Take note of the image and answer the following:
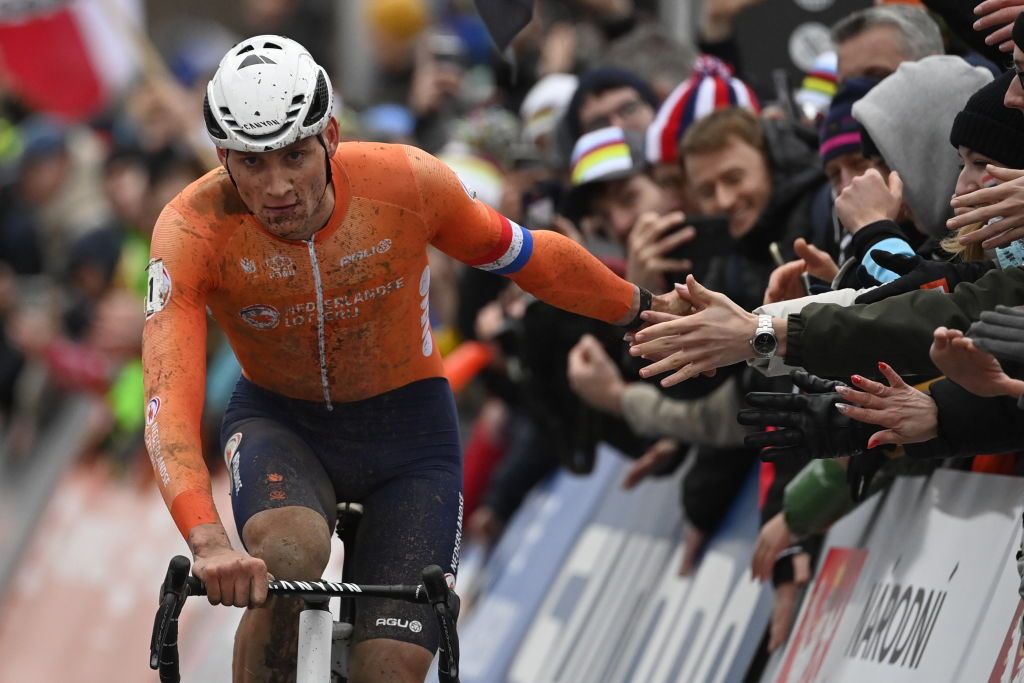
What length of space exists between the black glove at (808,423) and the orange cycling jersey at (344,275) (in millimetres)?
983

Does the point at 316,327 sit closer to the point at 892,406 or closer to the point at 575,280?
the point at 575,280

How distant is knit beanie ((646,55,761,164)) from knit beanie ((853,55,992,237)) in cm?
212

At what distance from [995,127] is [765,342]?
0.96 meters

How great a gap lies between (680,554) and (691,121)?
6.82 ft

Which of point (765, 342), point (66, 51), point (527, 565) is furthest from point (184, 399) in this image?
point (66, 51)

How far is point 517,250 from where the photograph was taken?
6.80 meters

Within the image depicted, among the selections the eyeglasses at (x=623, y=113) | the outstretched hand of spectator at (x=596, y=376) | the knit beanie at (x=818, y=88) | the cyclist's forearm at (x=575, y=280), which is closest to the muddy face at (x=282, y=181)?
the cyclist's forearm at (x=575, y=280)

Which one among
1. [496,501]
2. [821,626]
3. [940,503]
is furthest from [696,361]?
[496,501]

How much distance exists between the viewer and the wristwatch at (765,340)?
5.98m

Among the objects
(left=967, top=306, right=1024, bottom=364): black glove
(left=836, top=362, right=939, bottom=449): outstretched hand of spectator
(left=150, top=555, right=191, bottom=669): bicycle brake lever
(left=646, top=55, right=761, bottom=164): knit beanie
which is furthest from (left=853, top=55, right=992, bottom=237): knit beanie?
(left=150, top=555, right=191, bottom=669): bicycle brake lever

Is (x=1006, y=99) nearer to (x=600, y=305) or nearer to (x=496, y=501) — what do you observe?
(x=600, y=305)

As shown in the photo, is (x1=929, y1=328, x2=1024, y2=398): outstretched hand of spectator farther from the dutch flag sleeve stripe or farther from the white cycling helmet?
the white cycling helmet

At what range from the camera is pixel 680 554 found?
951 centimetres

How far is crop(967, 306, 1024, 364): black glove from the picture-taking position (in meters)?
5.14
